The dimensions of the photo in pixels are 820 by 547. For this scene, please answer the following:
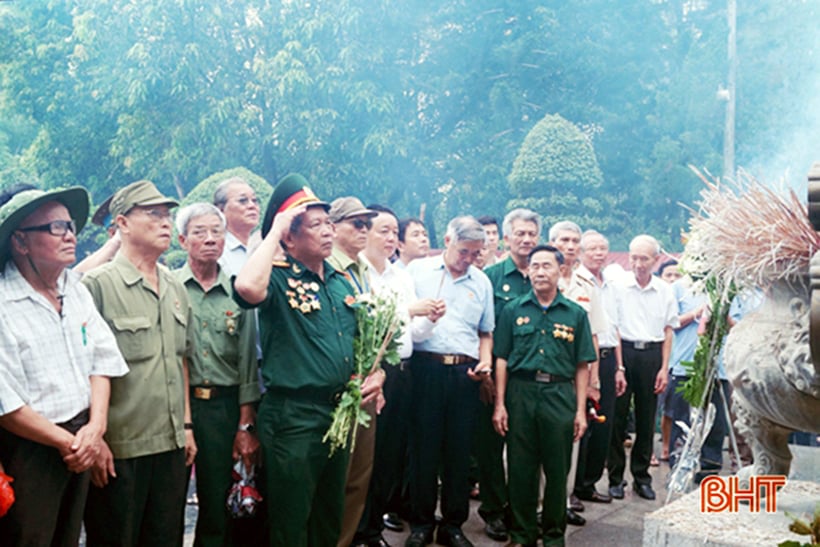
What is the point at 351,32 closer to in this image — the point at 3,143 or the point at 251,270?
the point at 3,143

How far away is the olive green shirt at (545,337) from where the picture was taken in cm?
406

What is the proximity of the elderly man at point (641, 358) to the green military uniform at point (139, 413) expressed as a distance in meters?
3.30

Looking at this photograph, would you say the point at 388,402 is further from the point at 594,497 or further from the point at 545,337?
the point at 594,497

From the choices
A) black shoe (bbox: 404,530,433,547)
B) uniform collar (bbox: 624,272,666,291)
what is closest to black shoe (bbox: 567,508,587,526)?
black shoe (bbox: 404,530,433,547)

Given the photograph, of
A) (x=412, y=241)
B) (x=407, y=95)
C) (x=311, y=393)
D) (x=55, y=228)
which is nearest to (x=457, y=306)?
(x=412, y=241)

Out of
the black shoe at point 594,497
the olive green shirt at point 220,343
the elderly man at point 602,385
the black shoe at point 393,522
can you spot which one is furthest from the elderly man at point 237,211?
the black shoe at point 594,497

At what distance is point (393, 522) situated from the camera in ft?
15.0

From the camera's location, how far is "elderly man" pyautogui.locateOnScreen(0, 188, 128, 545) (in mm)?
2477

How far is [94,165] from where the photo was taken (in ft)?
52.2

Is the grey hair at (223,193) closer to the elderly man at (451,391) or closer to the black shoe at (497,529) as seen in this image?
the elderly man at (451,391)

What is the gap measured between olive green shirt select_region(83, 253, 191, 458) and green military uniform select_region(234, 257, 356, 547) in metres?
0.31

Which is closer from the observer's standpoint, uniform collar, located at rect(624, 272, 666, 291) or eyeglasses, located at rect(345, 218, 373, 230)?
eyeglasses, located at rect(345, 218, 373, 230)

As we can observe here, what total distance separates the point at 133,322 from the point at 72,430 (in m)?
0.47

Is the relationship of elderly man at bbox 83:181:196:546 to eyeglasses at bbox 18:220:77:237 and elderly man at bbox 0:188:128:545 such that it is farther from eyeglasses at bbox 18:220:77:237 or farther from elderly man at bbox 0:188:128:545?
eyeglasses at bbox 18:220:77:237
